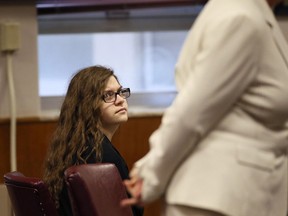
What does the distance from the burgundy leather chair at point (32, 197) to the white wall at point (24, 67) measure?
1447mm

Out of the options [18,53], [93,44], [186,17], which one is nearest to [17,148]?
[18,53]

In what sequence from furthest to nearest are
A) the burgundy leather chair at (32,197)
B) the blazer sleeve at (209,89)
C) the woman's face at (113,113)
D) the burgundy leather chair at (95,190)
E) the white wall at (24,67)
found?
the white wall at (24,67), the woman's face at (113,113), the burgundy leather chair at (32,197), the burgundy leather chair at (95,190), the blazer sleeve at (209,89)

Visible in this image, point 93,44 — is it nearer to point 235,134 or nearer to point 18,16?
point 18,16

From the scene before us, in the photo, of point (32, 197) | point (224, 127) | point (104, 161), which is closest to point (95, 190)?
point (32, 197)

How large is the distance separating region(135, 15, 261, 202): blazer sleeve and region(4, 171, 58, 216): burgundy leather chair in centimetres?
73

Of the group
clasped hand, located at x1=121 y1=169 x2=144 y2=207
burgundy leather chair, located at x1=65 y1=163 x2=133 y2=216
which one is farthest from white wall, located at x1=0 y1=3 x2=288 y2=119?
clasped hand, located at x1=121 y1=169 x2=144 y2=207

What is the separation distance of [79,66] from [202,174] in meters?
2.53

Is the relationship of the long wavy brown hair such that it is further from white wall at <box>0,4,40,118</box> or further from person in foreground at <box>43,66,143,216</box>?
white wall at <box>0,4,40,118</box>

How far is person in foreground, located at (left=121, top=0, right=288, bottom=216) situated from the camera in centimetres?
142

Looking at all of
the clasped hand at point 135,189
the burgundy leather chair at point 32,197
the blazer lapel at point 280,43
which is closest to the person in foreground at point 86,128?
the burgundy leather chair at point 32,197

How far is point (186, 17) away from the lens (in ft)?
13.2

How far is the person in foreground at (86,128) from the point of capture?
2.44 metres

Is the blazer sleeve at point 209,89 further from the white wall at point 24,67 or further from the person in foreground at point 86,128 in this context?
the white wall at point 24,67

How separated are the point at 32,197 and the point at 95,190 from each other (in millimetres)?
257
